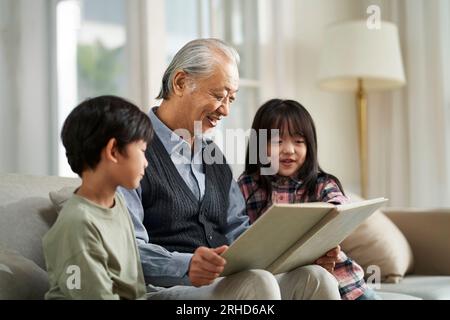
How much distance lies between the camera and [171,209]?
5.12ft

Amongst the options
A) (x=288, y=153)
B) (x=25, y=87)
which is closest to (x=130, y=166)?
(x=288, y=153)

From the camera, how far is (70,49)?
286cm

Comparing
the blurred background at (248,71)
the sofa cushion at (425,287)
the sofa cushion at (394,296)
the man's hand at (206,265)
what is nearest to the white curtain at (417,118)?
the blurred background at (248,71)

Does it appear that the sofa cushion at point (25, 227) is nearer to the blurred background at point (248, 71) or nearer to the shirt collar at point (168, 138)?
the shirt collar at point (168, 138)

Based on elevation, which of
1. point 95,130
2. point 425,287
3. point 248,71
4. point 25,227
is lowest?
point 425,287

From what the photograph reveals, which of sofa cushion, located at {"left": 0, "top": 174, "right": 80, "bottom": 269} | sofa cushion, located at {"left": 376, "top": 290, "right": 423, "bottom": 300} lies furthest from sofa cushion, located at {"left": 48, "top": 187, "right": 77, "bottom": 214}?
sofa cushion, located at {"left": 376, "top": 290, "right": 423, "bottom": 300}

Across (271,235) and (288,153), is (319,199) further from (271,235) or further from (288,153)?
(271,235)

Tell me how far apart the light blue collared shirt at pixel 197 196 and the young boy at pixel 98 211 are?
10cm

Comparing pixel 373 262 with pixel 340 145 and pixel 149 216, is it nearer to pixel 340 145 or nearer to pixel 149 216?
pixel 149 216

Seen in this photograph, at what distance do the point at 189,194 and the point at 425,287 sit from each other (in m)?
1.06

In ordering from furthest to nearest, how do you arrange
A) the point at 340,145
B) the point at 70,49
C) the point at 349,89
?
1. the point at 340,145
2. the point at 349,89
3. the point at 70,49

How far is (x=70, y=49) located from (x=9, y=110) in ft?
1.28

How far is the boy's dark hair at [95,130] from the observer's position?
49.3 inches
